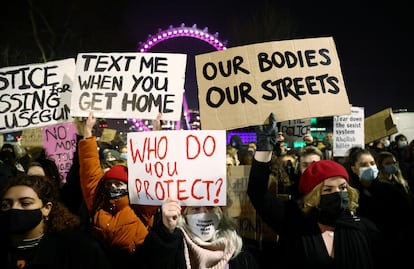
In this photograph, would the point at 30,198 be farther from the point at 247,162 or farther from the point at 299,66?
the point at 247,162

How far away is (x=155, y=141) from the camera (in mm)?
2854

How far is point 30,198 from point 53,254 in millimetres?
408

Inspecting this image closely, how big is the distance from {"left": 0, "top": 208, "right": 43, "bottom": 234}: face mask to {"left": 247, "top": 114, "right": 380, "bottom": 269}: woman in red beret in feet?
4.68

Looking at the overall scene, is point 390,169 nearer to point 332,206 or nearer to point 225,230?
point 332,206

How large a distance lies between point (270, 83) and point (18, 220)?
86.6 inches

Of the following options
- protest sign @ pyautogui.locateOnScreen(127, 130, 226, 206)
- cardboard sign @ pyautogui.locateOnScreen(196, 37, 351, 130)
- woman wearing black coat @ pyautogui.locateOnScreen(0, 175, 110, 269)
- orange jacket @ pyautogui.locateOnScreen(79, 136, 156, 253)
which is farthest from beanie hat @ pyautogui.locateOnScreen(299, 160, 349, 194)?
woman wearing black coat @ pyautogui.locateOnScreen(0, 175, 110, 269)

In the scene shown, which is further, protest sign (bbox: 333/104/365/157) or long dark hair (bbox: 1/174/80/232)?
protest sign (bbox: 333/104/365/157)

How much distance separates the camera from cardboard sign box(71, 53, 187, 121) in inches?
151

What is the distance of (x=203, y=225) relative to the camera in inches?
109

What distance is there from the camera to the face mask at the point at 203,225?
108 inches

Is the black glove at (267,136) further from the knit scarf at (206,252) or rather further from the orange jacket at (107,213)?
the orange jacket at (107,213)

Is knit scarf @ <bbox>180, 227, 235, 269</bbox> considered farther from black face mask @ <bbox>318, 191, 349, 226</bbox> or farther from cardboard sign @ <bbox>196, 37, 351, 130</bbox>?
cardboard sign @ <bbox>196, 37, 351, 130</bbox>

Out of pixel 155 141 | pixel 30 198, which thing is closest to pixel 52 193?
pixel 30 198

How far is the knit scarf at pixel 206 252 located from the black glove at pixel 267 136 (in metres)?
0.70
